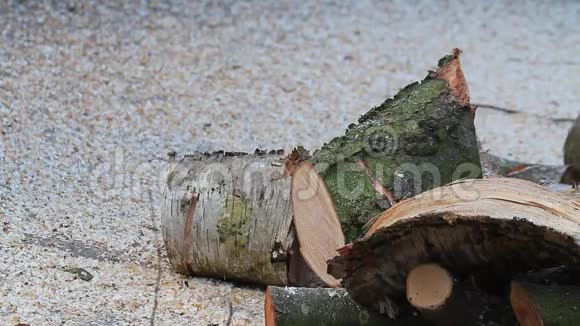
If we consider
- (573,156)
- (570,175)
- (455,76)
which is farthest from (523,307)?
(573,156)

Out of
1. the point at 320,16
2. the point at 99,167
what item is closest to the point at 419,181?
the point at 99,167

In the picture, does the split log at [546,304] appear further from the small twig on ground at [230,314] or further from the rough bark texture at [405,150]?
the small twig on ground at [230,314]

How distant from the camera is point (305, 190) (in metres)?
2.76

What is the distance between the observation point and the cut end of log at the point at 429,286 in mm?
2178

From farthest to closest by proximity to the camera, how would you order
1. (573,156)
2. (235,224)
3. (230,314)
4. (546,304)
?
(573,156) < (235,224) < (230,314) < (546,304)

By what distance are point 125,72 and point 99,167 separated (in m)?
1.34

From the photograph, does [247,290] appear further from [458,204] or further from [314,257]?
[458,204]

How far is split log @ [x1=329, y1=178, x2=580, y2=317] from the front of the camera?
2.04 meters

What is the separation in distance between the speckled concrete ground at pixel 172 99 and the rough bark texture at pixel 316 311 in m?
0.33

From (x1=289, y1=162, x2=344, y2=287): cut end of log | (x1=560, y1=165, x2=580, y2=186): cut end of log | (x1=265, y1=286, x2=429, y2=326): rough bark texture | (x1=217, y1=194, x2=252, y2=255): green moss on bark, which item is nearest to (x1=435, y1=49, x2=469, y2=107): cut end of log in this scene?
(x1=289, y1=162, x2=344, y2=287): cut end of log

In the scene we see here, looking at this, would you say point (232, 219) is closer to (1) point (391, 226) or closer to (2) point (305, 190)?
(2) point (305, 190)

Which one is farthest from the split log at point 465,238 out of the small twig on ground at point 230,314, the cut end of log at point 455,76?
the cut end of log at point 455,76

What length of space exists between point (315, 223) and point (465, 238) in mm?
704

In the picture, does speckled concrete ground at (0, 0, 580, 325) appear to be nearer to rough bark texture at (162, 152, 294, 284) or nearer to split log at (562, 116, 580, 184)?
rough bark texture at (162, 152, 294, 284)
